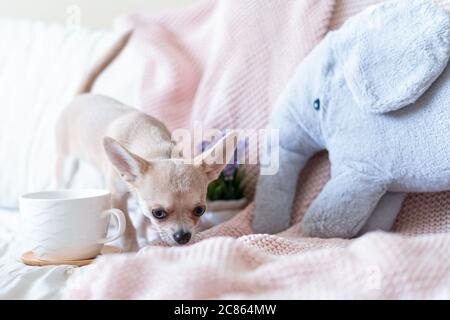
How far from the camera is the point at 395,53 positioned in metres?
1.14

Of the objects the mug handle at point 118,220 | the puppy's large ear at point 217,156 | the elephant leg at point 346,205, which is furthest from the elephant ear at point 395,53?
the mug handle at point 118,220

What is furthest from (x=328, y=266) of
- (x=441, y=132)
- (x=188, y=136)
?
(x=188, y=136)

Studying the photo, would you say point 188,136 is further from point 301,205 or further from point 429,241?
point 429,241

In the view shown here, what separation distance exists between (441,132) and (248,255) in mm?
492

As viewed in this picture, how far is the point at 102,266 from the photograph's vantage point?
0.77 m

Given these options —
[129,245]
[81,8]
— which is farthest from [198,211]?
[81,8]

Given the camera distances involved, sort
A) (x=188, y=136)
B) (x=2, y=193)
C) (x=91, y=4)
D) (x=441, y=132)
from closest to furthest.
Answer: (x=441, y=132) < (x=188, y=136) < (x=2, y=193) < (x=91, y=4)

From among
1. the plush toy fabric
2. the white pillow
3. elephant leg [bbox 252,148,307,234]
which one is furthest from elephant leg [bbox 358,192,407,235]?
the white pillow

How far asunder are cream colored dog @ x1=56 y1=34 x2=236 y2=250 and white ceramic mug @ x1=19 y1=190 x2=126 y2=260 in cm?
12

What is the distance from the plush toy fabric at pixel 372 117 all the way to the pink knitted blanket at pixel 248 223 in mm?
71

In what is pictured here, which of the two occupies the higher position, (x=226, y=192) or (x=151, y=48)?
(x=151, y=48)

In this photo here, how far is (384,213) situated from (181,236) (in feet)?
1.38

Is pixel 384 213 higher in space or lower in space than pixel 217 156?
lower

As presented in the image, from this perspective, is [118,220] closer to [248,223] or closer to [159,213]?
[159,213]
